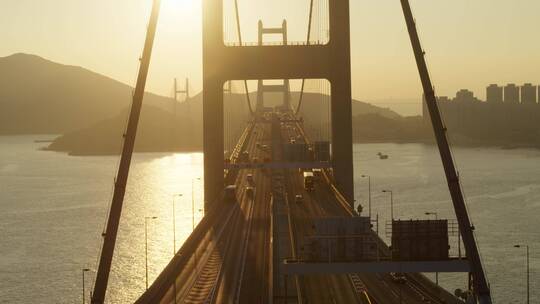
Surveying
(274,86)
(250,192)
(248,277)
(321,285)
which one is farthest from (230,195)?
(274,86)

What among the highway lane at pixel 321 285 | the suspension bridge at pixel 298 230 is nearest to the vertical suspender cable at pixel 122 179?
the suspension bridge at pixel 298 230

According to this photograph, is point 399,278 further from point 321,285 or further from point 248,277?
point 248,277

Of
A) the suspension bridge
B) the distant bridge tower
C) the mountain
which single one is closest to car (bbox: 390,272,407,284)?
the suspension bridge

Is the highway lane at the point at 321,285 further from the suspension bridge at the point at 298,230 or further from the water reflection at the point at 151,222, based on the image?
the water reflection at the point at 151,222

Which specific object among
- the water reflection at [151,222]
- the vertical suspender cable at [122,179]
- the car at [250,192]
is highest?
the vertical suspender cable at [122,179]

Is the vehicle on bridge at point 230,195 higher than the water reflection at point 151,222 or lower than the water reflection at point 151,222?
higher

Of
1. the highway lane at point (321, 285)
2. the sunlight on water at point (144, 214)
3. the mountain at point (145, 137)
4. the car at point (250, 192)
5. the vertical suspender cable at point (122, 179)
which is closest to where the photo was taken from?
the vertical suspender cable at point (122, 179)

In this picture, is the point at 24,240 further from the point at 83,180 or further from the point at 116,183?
the point at 83,180
